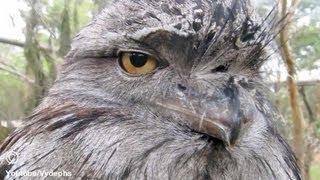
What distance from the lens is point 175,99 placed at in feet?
9.88

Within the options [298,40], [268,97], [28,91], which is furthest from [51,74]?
[268,97]

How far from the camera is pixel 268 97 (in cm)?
346

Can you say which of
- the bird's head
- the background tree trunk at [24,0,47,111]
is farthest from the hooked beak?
the background tree trunk at [24,0,47,111]

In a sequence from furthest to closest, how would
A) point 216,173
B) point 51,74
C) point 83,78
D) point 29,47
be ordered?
1. point 29,47
2. point 51,74
3. point 83,78
4. point 216,173

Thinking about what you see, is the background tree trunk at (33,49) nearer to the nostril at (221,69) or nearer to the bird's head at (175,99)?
the bird's head at (175,99)

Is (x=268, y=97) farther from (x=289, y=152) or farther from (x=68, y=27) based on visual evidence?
(x=68, y=27)

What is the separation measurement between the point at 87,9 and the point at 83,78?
2259mm

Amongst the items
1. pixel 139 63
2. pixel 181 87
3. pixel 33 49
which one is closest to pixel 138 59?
pixel 139 63

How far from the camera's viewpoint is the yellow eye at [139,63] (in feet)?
10.1

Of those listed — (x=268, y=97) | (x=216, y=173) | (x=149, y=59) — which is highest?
(x=149, y=59)

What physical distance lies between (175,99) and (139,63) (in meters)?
0.25

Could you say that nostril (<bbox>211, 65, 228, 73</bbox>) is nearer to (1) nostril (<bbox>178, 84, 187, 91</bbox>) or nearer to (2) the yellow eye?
(1) nostril (<bbox>178, 84, 187, 91</bbox>)

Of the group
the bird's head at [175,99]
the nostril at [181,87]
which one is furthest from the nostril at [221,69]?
the nostril at [181,87]

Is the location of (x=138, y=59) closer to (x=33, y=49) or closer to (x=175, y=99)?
(x=175, y=99)
